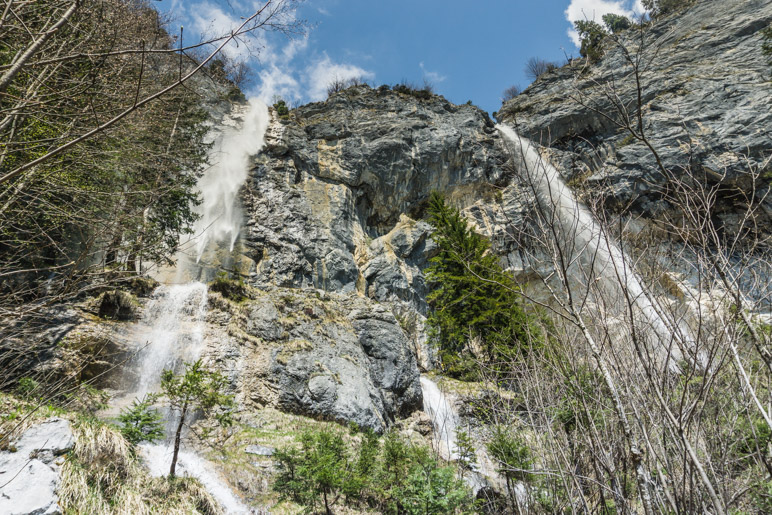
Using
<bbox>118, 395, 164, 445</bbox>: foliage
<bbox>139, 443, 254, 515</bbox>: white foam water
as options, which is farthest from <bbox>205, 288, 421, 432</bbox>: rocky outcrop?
<bbox>118, 395, 164, 445</bbox>: foliage

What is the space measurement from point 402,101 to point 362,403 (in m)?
20.7

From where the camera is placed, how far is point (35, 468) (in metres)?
3.75

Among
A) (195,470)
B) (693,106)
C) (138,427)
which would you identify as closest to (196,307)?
(195,470)

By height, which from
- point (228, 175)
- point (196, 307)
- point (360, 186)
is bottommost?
point (196, 307)

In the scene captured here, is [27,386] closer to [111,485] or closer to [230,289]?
[111,485]

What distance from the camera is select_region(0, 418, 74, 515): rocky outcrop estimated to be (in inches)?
135

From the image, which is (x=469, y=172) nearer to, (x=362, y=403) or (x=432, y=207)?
(x=432, y=207)

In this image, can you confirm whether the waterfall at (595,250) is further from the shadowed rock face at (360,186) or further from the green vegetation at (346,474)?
the shadowed rock face at (360,186)

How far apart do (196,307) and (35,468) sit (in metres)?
9.03

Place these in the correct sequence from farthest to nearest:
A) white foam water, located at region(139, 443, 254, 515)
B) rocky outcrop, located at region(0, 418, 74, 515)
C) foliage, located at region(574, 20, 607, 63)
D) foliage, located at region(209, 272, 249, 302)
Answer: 1. foliage, located at region(209, 272, 249, 302)
2. white foam water, located at region(139, 443, 254, 515)
3. rocky outcrop, located at region(0, 418, 74, 515)
4. foliage, located at region(574, 20, 607, 63)

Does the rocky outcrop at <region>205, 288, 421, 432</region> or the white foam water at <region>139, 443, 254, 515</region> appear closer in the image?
the white foam water at <region>139, 443, 254, 515</region>

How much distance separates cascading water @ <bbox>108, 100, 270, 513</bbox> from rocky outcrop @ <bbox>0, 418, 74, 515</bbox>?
1.18 metres

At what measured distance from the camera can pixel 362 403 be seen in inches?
398

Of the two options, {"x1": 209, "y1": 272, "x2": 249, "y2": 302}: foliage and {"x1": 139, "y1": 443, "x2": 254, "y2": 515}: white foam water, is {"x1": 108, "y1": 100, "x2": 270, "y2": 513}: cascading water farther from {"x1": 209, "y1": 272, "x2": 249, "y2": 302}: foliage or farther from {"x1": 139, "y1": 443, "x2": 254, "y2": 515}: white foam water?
{"x1": 209, "y1": 272, "x2": 249, "y2": 302}: foliage
